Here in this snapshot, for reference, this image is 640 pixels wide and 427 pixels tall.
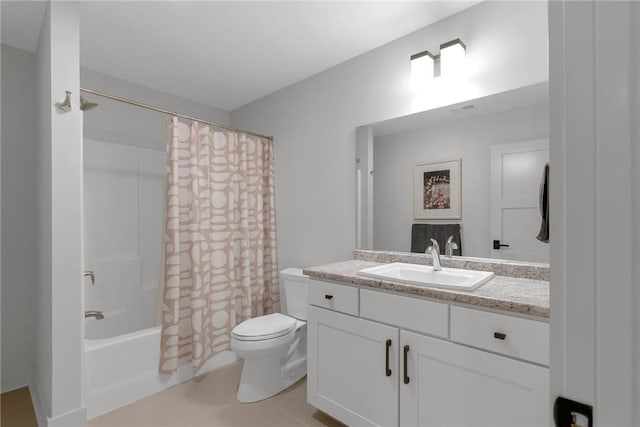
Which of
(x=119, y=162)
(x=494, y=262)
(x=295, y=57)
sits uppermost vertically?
(x=295, y=57)

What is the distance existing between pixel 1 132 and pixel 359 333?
2729 mm

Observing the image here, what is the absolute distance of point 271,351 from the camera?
2.12 m

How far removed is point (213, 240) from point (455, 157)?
1847 mm

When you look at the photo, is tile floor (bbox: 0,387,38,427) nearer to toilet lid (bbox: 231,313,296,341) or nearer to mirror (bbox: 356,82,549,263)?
toilet lid (bbox: 231,313,296,341)

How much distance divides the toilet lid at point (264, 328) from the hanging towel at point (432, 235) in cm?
101

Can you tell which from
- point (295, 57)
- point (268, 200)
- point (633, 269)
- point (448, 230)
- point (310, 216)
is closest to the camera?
point (633, 269)

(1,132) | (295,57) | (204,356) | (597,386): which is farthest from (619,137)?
(1,132)

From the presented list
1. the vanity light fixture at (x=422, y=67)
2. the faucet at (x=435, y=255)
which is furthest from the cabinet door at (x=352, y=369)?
the vanity light fixture at (x=422, y=67)

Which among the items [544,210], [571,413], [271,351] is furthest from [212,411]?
[544,210]

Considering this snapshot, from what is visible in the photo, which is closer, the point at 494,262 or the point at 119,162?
the point at 494,262

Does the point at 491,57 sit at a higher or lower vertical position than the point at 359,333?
higher

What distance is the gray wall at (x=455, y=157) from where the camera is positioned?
176 cm

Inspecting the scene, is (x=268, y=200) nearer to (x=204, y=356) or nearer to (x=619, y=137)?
(x=204, y=356)

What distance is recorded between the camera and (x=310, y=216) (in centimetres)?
275
